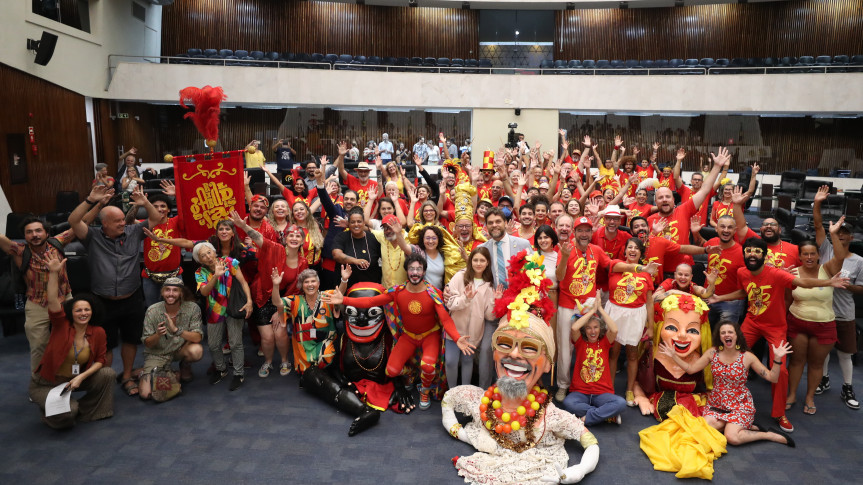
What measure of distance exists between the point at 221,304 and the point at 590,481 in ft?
12.3

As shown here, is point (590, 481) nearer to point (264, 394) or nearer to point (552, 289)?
point (552, 289)

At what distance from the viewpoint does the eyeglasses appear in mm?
4504

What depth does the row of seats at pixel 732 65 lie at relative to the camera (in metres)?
16.1

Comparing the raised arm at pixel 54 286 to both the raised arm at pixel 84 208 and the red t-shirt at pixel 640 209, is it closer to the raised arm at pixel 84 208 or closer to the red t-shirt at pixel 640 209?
the raised arm at pixel 84 208

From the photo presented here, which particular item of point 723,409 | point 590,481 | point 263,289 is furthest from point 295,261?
point 723,409

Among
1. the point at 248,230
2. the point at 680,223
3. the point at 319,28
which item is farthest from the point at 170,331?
the point at 319,28

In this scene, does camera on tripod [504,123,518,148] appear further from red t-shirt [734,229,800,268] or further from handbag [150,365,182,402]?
handbag [150,365,182,402]

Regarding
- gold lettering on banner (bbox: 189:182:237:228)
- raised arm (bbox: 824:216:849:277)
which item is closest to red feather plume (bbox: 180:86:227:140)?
gold lettering on banner (bbox: 189:182:237:228)

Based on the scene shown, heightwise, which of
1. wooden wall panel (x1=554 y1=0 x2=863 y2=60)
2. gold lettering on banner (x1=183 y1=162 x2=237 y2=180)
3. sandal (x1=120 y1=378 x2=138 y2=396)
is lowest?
sandal (x1=120 y1=378 x2=138 y2=396)

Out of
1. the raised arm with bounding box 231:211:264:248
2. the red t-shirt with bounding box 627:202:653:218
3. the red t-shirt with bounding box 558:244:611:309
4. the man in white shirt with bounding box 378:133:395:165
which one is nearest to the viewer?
the red t-shirt with bounding box 558:244:611:309

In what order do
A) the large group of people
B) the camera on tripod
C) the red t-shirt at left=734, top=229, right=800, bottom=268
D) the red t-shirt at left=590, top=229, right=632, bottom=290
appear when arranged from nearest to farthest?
the large group of people → the red t-shirt at left=734, top=229, right=800, bottom=268 → the red t-shirt at left=590, top=229, right=632, bottom=290 → the camera on tripod

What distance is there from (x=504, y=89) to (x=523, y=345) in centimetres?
1423

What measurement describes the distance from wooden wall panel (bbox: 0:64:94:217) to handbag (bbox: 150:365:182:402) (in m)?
7.91

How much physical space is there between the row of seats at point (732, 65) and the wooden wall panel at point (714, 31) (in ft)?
3.13
